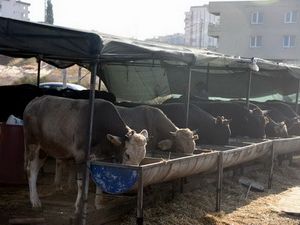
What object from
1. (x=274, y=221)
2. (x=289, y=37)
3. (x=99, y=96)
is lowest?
(x=274, y=221)

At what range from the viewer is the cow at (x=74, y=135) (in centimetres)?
Answer: 788

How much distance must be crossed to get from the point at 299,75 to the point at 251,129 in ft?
10.2

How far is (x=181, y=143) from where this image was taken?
31.7ft

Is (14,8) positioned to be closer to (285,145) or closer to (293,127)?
(293,127)

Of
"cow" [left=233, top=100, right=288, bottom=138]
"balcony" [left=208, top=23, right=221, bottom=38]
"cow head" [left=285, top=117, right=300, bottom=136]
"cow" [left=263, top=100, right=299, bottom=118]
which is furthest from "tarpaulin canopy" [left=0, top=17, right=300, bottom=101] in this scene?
"balcony" [left=208, top=23, right=221, bottom=38]

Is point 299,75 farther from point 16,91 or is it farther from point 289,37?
point 289,37

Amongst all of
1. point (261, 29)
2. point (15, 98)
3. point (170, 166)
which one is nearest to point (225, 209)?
point (170, 166)

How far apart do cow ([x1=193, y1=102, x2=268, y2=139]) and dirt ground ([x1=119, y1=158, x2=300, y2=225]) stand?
6.35 ft

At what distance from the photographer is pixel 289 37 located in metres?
60.9

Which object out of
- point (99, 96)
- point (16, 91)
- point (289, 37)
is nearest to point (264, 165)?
point (99, 96)

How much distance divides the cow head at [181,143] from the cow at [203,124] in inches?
88.2

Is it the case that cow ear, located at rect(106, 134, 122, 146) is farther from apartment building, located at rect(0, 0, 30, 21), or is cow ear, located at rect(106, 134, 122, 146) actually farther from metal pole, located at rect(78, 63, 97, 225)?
apartment building, located at rect(0, 0, 30, 21)

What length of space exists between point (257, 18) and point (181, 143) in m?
55.3

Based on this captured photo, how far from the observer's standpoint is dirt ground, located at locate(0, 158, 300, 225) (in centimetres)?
812
